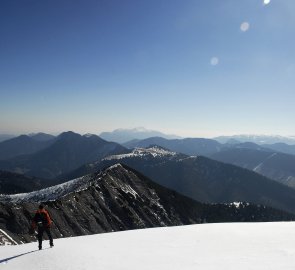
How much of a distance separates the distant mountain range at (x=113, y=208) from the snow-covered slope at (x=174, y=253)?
76.4 m

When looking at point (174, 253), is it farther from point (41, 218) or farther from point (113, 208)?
point (113, 208)

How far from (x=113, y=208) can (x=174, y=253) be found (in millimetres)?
113718

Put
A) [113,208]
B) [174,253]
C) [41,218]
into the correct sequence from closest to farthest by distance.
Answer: [174,253] → [41,218] → [113,208]

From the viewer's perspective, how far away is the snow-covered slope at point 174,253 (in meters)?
14.0

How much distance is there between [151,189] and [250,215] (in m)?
56.8

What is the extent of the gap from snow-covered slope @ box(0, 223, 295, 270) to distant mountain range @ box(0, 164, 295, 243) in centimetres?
7639

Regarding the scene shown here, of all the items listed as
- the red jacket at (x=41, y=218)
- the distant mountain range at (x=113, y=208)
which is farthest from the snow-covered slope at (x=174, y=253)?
the distant mountain range at (x=113, y=208)

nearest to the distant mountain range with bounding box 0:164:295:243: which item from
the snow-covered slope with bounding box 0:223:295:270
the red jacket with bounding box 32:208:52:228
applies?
the red jacket with bounding box 32:208:52:228

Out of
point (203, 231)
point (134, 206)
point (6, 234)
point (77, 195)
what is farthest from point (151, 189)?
point (203, 231)

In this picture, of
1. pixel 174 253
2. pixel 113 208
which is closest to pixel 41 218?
pixel 174 253

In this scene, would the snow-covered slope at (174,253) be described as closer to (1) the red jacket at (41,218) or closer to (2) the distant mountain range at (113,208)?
(1) the red jacket at (41,218)

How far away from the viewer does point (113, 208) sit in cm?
12719

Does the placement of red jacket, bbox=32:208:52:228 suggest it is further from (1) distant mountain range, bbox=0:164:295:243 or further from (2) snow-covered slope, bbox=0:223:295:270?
(1) distant mountain range, bbox=0:164:295:243

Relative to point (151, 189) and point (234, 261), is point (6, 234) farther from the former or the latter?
point (234, 261)
